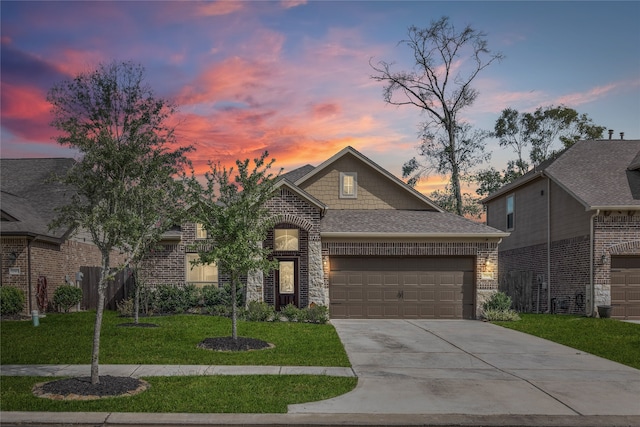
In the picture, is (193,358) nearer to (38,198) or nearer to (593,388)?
(593,388)

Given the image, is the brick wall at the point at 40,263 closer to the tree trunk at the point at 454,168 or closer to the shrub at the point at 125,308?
the shrub at the point at 125,308

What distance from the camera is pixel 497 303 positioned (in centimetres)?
2455

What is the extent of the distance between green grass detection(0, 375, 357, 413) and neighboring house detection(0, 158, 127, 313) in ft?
36.9

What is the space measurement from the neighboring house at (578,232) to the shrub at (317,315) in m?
11.0

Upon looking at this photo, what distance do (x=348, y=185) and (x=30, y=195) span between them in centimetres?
1553

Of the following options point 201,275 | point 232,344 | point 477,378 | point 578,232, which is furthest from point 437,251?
A: point 477,378

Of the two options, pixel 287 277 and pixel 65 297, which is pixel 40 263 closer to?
pixel 65 297

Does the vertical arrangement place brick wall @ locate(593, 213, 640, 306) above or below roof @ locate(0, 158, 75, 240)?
below

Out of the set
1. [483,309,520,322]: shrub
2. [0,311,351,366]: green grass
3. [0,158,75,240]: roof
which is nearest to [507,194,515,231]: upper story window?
[483,309,520,322]: shrub

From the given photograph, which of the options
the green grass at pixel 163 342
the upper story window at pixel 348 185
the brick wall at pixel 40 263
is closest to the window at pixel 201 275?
the green grass at pixel 163 342

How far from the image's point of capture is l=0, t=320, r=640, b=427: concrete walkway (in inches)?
359

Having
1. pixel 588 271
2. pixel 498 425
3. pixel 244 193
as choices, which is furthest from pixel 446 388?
pixel 588 271

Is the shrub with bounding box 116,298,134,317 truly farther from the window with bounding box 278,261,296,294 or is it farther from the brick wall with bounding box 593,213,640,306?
the brick wall with bounding box 593,213,640,306

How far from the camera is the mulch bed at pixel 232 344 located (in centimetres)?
1559
